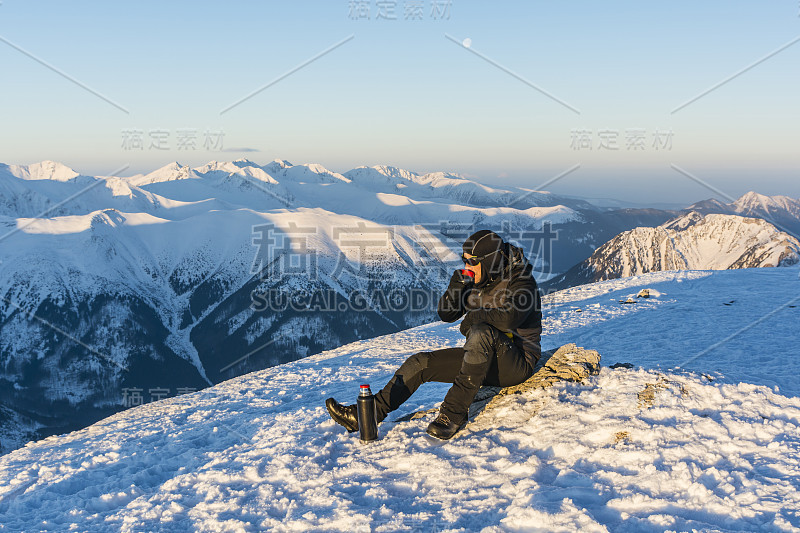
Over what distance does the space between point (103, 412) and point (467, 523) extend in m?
184

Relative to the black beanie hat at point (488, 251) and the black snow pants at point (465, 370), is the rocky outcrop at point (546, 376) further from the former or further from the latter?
the black beanie hat at point (488, 251)

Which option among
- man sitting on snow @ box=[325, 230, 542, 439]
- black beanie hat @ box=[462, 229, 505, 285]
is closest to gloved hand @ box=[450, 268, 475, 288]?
man sitting on snow @ box=[325, 230, 542, 439]

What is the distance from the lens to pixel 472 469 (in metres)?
6.39

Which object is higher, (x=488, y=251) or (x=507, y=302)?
(x=488, y=251)

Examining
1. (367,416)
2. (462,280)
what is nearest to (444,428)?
(367,416)

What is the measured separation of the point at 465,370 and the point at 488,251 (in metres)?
1.70

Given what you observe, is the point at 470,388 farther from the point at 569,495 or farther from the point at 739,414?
the point at 739,414

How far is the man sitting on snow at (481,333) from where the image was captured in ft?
22.7

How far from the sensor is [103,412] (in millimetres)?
157000

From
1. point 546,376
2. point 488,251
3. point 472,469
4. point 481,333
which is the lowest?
point 472,469

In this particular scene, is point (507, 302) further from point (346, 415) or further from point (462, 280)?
point (346, 415)

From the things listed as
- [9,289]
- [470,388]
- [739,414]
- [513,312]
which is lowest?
[9,289]

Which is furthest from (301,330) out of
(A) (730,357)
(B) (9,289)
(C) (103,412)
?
(A) (730,357)

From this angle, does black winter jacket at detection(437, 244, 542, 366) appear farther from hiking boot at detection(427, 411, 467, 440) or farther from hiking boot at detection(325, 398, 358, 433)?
hiking boot at detection(325, 398, 358, 433)
